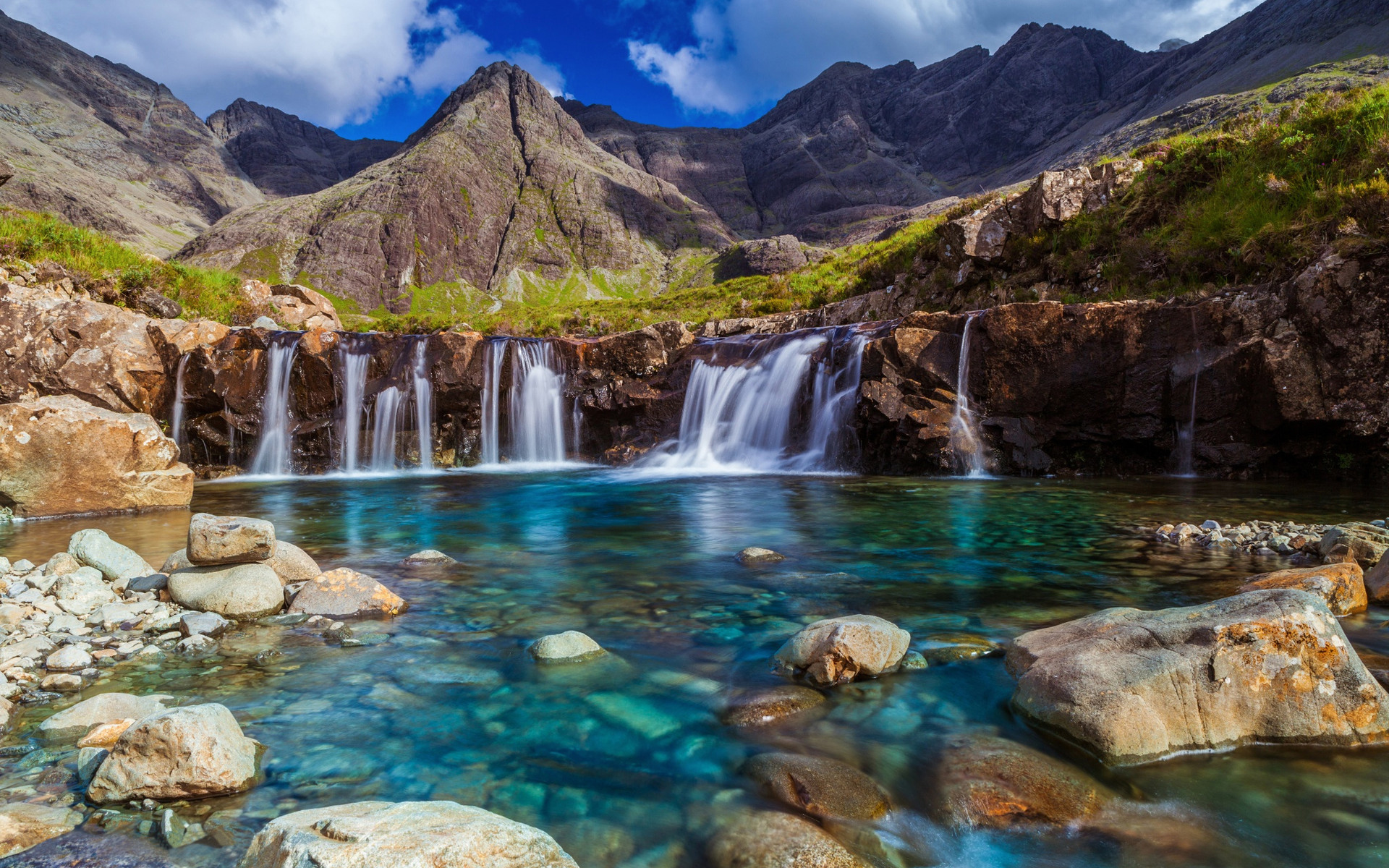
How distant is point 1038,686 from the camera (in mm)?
3736

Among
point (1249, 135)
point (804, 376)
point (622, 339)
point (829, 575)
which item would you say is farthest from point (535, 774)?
point (1249, 135)

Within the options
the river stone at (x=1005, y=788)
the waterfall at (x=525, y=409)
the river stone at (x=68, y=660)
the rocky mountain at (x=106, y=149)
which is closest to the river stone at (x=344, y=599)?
the river stone at (x=68, y=660)

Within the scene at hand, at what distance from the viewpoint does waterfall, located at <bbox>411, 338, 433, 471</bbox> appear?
19953mm

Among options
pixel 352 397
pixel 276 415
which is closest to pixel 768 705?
pixel 352 397

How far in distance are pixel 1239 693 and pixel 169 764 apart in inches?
194

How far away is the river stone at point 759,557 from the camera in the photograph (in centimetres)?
Answer: 758

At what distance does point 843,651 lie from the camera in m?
4.23

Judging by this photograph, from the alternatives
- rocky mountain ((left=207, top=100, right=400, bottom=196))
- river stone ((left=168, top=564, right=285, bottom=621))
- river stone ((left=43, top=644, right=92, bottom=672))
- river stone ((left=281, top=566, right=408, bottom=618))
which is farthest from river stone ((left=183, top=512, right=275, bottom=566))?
rocky mountain ((left=207, top=100, right=400, bottom=196))

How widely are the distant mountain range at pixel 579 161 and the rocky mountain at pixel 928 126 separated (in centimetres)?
61

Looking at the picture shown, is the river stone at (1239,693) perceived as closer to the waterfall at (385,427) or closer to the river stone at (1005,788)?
the river stone at (1005,788)

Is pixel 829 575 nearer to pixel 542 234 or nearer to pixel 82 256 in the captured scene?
pixel 82 256

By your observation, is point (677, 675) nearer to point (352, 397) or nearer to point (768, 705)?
point (768, 705)

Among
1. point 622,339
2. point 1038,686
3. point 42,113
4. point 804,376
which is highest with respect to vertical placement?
point 42,113

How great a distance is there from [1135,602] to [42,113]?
199179mm
